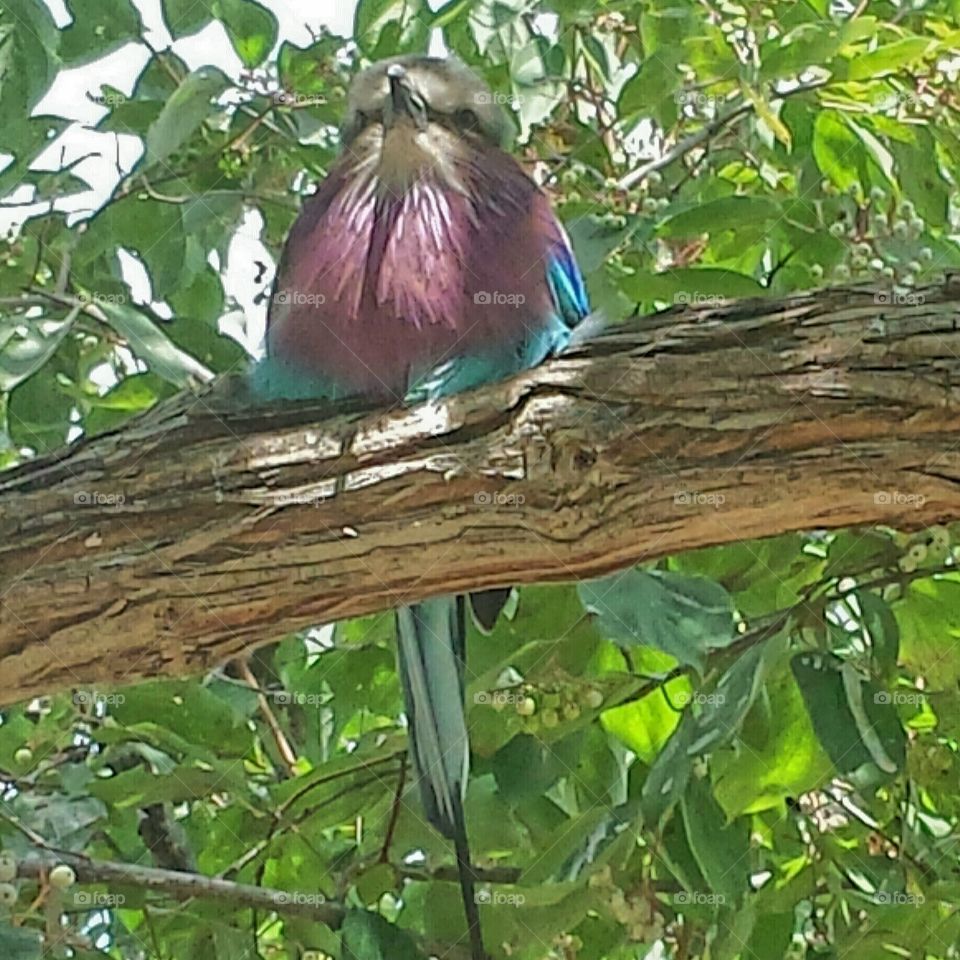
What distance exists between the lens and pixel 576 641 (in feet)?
5.63

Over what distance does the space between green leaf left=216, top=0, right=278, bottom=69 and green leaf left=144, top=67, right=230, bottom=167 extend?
0.43ft

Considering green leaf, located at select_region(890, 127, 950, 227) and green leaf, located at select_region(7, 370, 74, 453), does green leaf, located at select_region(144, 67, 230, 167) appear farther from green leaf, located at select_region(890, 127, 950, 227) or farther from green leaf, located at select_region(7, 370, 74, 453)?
green leaf, located at select_region(890, 127, 950, 227)

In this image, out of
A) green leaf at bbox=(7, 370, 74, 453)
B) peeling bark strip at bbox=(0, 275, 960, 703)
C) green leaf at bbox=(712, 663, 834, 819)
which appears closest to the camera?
peeling bark strip at bbox=(0, 275, 960, 703)

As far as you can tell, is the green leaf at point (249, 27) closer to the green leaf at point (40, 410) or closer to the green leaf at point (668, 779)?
the green leaf at point (40, 410)

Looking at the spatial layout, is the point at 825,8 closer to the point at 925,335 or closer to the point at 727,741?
the point at 925,335

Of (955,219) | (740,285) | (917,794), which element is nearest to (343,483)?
(740,285)

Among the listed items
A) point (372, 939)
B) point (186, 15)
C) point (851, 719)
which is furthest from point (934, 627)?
point (186, 15)

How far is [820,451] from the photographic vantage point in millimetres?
1297

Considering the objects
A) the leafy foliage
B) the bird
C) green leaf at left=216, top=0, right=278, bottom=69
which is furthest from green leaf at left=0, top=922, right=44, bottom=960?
green leaf at left=216, top=0, right=278, bottom=69

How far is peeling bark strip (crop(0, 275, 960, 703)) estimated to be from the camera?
1.30 m

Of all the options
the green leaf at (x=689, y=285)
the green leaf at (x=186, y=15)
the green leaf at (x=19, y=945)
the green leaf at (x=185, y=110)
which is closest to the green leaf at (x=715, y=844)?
the green leaf at (x=689, y=285)

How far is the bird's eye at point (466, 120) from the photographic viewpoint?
6.36 feet

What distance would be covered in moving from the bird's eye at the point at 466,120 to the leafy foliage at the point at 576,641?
0.17ft

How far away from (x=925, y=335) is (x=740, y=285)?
42cm
